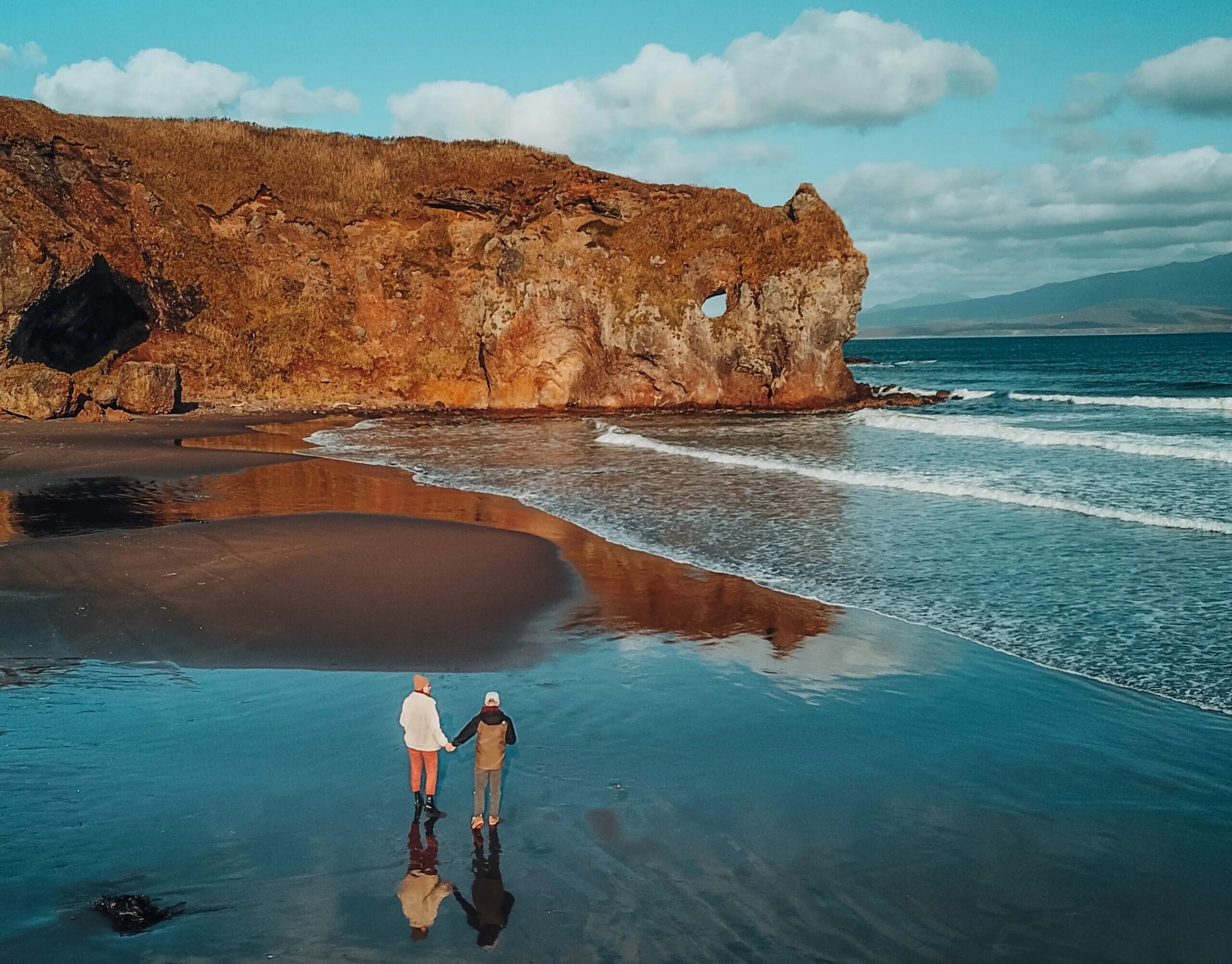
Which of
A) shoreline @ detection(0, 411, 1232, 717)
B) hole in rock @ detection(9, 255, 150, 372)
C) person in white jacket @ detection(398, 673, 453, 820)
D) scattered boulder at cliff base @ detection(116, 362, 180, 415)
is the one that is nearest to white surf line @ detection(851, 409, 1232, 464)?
shoreline @ detection(0, 411, 1232, 717)

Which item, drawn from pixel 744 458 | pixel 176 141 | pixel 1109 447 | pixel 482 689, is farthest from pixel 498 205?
pixel 482 689

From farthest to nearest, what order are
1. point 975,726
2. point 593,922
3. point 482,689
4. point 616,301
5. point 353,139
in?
point 353,139 < point 616,301 < point 482,689 < point 975,726 < point 593,922

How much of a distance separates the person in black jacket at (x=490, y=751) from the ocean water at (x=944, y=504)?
7.11 m

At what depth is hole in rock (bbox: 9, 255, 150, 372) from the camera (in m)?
37.4

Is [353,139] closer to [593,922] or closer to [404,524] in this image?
Answer: [404,524]

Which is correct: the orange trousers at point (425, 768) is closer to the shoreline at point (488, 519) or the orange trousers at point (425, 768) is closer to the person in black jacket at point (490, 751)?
the person in black jacket at point (490, 751)

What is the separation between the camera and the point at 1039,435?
3275cm

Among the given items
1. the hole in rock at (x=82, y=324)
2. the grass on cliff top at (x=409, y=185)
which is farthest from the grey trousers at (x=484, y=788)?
the grass on cliff top at (x=409, y=185)

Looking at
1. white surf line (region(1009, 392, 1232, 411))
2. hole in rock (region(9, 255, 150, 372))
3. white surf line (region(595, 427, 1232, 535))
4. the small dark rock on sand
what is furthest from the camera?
white surf line (region(1009, 392, 1232, 411))

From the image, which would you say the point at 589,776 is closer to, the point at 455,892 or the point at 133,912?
the point at 455,892

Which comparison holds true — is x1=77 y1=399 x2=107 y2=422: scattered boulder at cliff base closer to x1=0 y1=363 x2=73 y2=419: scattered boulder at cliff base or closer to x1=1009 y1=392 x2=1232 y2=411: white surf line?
x1=0 y1=363 x2=73 y2=419: scattered boulder at cliff base

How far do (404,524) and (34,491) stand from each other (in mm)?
9260

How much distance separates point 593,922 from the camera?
6168 mm

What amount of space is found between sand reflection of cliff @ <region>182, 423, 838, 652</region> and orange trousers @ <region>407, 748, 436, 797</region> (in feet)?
17.6
